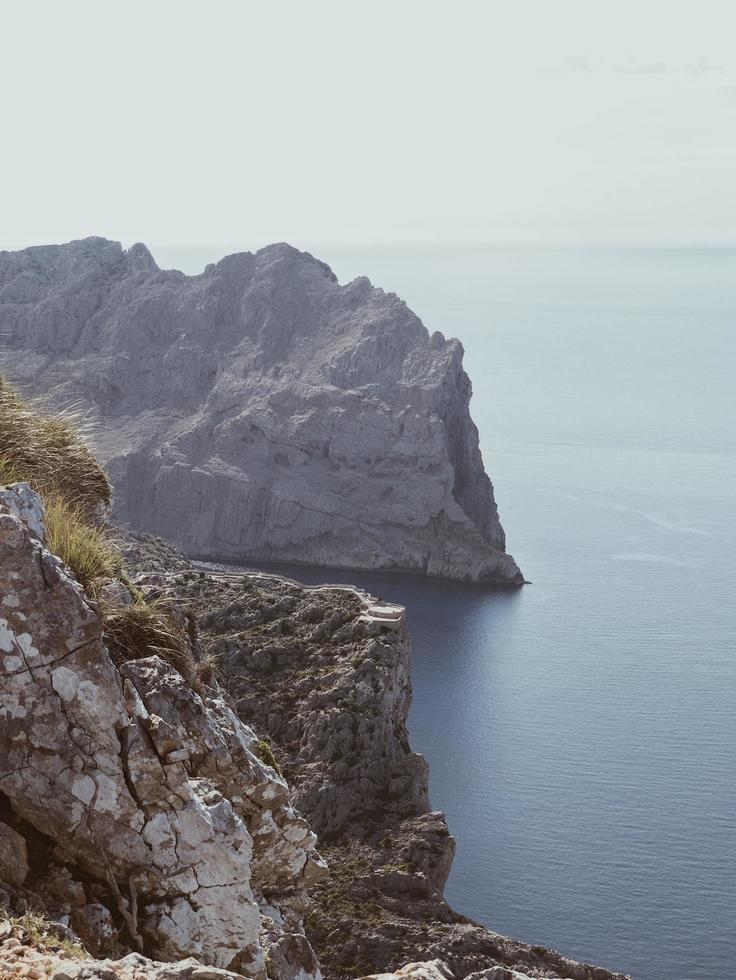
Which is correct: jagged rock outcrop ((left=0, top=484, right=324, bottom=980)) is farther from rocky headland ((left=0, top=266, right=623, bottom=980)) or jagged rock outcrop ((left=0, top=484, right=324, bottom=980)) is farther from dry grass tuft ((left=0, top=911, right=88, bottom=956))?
dry grass tuft ((left=0, top=911, right=88, bottom=956))

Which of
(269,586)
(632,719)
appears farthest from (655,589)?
(269,586)

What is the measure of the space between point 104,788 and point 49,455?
5099 mm

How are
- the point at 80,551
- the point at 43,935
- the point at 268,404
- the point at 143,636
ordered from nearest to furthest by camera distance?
the point at 43,935, the point at 143,636, the point at 80,551, the point at 268,404

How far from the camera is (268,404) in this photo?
134625mm

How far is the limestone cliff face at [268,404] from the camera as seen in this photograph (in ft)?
411

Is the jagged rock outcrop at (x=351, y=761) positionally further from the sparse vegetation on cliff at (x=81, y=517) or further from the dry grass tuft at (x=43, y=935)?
the dry grass tuft at (x=43, y=935)

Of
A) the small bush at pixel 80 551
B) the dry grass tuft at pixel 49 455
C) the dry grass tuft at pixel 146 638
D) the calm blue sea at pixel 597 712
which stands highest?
the dry grass tuft at pixel 49 455

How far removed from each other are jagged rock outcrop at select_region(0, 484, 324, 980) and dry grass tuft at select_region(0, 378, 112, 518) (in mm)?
2666

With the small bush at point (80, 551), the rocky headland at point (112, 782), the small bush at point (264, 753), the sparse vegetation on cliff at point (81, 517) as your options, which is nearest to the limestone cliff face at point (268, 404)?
the sparse vegetation on cliff at point (81, 517)

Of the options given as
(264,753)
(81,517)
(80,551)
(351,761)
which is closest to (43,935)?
(80,551)

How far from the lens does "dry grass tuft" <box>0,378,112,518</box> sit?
12570 mm

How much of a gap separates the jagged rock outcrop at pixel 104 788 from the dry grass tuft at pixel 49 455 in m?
2.67

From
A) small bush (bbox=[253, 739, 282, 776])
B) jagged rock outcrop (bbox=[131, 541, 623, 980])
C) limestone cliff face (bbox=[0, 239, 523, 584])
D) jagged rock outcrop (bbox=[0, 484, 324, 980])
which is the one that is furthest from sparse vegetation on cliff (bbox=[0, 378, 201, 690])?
limestone cliff face (bbox=[0, 239, 523, 584])

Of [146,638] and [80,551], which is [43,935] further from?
[80,551]
